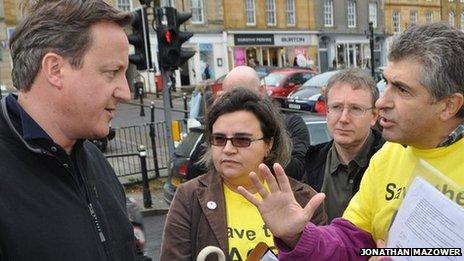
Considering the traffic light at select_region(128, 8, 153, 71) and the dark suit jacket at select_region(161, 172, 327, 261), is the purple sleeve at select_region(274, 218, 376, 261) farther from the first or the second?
the traffic light at select_region(128, 8, 153, 71)

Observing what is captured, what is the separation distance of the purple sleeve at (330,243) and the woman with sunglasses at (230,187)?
42 cm

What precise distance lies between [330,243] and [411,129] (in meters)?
0.56

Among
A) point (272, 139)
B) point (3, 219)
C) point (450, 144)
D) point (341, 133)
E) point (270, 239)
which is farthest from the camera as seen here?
point (341, 133)

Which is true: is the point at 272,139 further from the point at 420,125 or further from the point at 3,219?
the point at 3,219

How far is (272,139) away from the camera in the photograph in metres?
2.73

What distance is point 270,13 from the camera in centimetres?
3644

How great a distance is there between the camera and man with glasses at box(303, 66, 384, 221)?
9.45 ft

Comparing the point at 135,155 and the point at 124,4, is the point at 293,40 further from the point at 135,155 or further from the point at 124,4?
the point at 135,155

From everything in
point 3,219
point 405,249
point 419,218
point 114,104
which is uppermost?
point 114,104

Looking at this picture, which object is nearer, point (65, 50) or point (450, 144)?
point (65, 50)

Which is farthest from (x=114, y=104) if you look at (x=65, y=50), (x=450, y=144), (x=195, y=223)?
(x=450, y=144)

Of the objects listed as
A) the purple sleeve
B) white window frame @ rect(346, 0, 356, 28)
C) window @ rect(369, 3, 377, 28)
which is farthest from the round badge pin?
window @ rect(369, 3, 377, 28)

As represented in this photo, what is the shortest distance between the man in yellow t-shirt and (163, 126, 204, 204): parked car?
431 cm

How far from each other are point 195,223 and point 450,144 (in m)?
1.25
